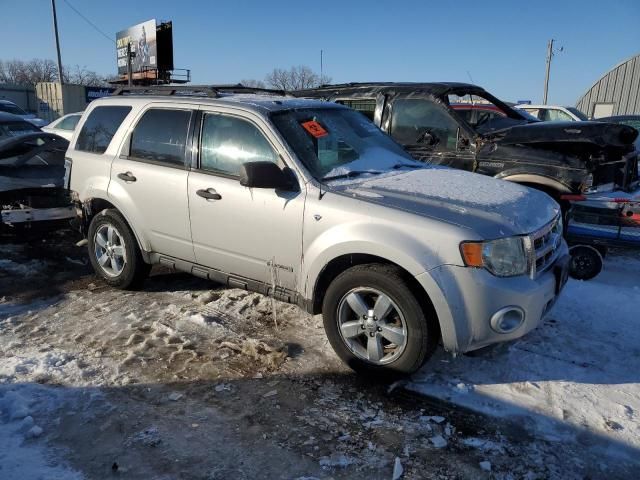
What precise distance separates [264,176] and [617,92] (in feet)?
114

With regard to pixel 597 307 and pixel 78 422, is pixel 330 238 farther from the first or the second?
pixel 597 307

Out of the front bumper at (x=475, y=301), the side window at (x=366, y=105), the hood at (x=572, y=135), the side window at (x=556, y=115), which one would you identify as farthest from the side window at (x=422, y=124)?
the side window at (x=556, y=115)

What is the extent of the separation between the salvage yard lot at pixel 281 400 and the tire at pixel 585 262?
673 millimetres

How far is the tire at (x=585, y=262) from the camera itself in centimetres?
524

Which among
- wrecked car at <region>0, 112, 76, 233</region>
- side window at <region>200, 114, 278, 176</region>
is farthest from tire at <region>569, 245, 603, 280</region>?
wrecked car at <region>0, 112, 76, 233</region>

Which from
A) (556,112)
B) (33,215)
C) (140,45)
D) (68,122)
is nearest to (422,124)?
(33,215)

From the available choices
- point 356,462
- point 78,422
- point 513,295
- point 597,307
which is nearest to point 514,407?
point 513,295

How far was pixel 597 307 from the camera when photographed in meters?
4.50

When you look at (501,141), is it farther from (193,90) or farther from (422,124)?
(193,90)

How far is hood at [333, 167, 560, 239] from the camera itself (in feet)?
10.0

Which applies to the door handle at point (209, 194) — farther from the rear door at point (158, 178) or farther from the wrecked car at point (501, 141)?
the wrecked car at point (501, 141)

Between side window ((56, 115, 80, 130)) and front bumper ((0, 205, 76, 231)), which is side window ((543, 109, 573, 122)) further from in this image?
side window ((56, 115, 80, 130))

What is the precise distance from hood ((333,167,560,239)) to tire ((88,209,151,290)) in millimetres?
2298

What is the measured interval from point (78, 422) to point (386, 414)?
1.80m
